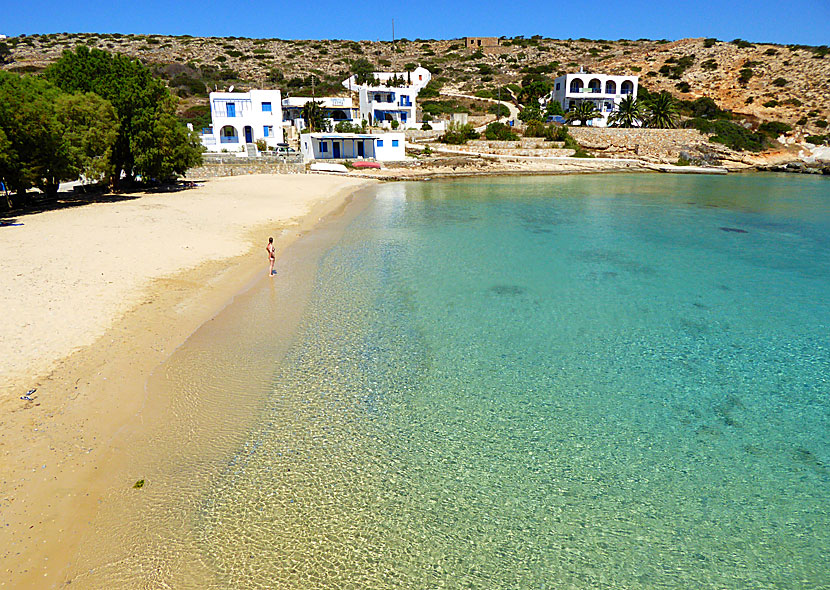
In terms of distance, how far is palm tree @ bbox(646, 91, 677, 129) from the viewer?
7556cm

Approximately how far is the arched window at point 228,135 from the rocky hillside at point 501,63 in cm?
2174

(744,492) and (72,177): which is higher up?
(72,177)

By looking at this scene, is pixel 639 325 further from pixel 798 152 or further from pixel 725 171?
pixel 798 152

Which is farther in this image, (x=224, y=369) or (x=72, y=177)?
(x=72, y=177)

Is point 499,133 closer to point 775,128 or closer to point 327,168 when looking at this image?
point 327,168

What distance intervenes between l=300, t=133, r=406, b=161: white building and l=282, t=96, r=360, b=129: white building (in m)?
9.08

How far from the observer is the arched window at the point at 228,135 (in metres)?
58.6

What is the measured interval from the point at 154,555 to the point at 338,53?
133635mm

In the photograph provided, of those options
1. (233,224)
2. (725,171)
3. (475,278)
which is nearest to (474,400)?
(475,278)

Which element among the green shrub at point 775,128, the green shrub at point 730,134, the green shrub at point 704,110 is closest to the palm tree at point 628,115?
the green shrub at point 730,134

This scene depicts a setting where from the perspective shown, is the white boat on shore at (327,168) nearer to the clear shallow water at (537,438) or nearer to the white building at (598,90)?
the clear shallow water at (537,438)

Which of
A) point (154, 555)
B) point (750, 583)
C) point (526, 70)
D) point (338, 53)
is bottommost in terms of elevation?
point (750, 583)

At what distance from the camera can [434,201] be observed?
3931 centimetres

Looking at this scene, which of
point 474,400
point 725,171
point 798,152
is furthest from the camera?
point 798,152
